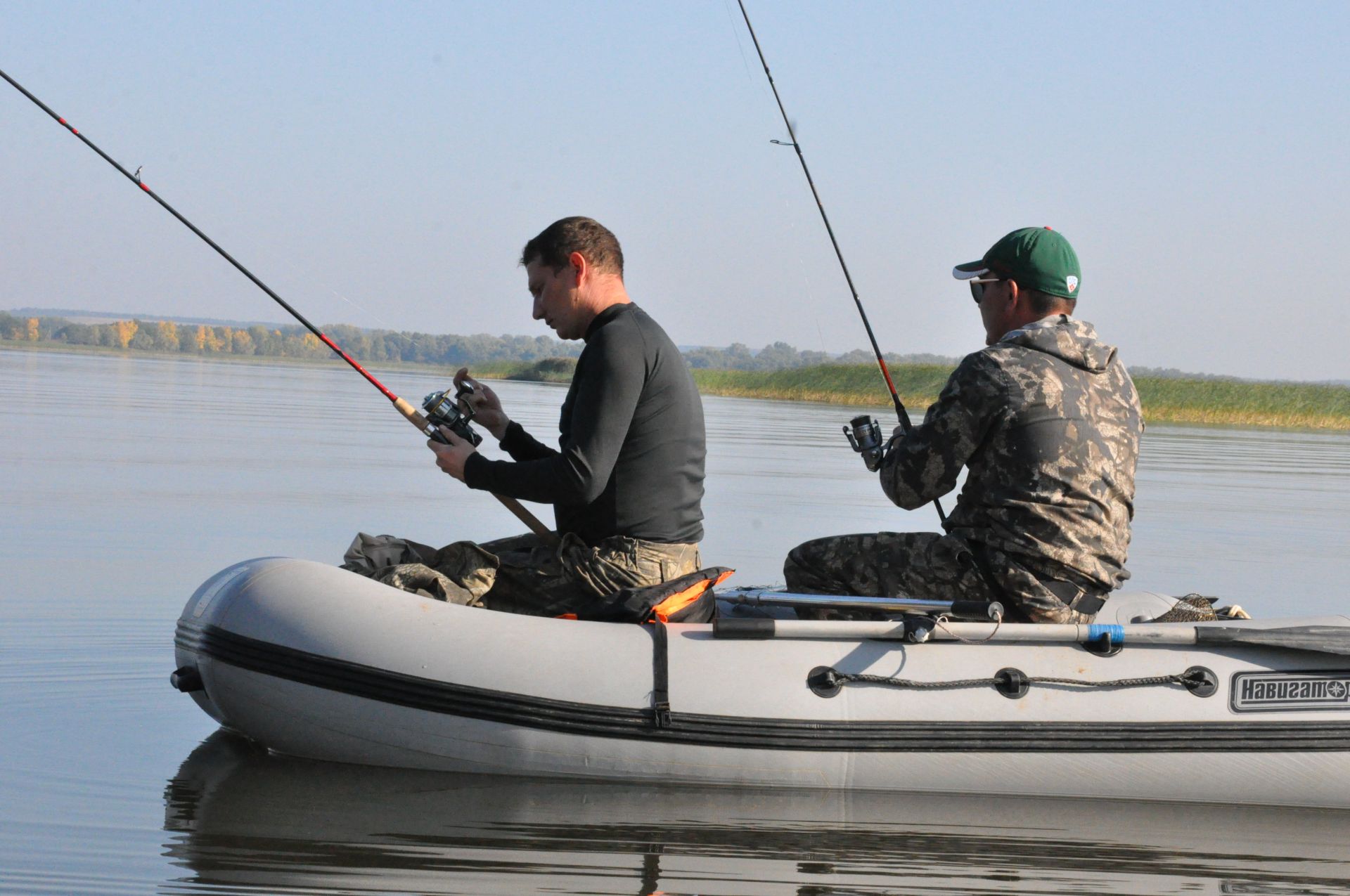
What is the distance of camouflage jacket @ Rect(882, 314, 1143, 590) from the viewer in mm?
4445

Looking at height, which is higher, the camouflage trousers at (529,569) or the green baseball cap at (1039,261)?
the green baseball cap at (1039,261)

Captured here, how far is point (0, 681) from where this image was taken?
17.9 ft

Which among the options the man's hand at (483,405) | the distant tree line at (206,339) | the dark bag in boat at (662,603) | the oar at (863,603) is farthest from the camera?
the distant tree line at (206,339)

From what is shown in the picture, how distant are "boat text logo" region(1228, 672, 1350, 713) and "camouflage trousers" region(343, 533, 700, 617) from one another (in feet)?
5.82

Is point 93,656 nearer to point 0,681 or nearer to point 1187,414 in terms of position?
point 0,681

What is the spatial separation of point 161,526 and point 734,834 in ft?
20.7

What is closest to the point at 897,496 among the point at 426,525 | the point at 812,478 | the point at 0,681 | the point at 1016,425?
the point at 1016,425

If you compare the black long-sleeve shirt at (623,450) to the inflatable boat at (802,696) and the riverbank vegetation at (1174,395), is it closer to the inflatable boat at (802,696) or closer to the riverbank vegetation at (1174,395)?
the inflatable boat at (802,696)

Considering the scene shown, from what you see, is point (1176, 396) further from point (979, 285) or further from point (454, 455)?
point (454, 455)

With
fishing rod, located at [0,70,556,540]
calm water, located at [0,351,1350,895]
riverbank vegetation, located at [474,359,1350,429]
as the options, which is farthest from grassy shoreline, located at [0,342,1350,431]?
fishing rod, located at [0,70,556,540]

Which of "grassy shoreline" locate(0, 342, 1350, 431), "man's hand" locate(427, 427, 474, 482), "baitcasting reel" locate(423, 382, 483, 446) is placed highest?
"grassy shoreline" locate(0, 342, 1350, 431)

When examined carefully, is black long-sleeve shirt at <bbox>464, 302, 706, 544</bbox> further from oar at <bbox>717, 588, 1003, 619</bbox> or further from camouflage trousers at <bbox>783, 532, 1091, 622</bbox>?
camouflage trousers at <bbox>783, 532, 1091, 622</bbox>

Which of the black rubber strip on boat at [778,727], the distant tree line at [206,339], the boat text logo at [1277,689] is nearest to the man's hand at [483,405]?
the black rubber strip on boat at [778,727]

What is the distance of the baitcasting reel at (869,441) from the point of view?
16.3ft
